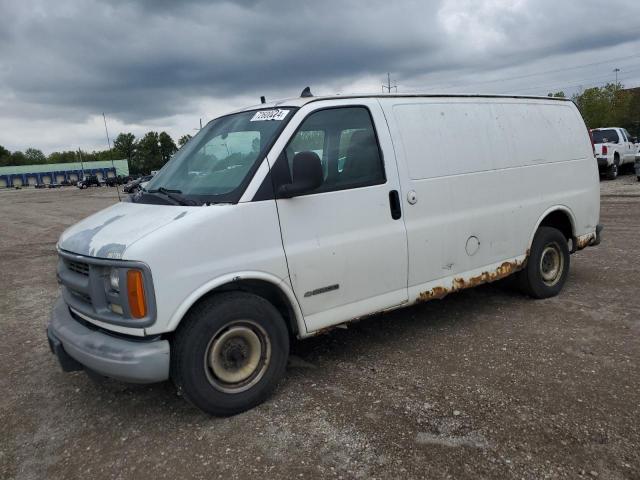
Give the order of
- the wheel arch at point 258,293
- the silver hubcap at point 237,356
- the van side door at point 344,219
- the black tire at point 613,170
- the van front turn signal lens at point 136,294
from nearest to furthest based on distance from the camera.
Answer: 1. the van front turn signal lens at point 136,294
2. the wheel arch at point 258,293
3. the silver hubcap at point 237,356
4. the van side door at point 344,219
5. the black tire at point 613,170

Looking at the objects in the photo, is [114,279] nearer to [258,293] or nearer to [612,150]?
[258,293]

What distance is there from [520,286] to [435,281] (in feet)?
5.41

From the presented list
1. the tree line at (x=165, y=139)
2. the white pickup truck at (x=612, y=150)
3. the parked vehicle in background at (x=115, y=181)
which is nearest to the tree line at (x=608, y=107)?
the tree line at (x=165, y=139)

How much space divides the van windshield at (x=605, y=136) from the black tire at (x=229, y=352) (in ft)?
67.7

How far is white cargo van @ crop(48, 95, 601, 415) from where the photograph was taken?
314 cm

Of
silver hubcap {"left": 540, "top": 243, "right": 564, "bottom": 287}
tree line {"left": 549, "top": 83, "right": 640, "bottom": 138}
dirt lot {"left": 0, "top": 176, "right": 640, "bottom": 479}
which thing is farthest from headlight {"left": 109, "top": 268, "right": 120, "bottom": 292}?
tree line {"left": 549, "top": 83, "right": 640, "bottom": 138}

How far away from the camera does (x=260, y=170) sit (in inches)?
137

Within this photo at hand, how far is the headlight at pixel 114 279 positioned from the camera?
3.07 meters

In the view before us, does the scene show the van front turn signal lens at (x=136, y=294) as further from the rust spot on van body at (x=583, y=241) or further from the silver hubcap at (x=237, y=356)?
the rust spot on van body at (x=583, y=241)

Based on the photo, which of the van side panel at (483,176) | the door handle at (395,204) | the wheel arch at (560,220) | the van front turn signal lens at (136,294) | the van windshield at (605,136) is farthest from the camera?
the van windshield at (605,136)

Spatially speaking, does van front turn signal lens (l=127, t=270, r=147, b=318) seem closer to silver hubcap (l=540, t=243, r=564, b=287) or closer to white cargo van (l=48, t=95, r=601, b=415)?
white cargo van (l=48, t=95, r=601, b=415)

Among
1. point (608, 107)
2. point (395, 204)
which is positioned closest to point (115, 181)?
point (395, 204)

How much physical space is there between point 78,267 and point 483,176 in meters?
3.45

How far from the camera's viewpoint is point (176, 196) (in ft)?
11.9
